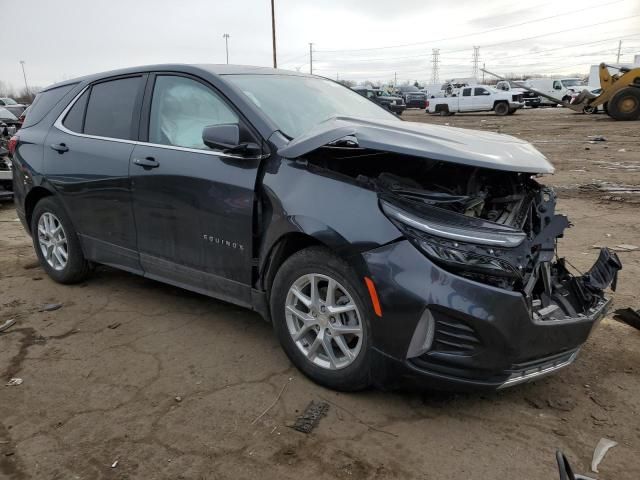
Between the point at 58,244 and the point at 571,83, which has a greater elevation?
the point at 571,83

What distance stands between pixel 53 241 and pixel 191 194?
2022mm

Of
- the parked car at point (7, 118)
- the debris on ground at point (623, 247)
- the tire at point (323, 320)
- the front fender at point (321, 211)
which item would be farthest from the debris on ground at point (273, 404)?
the parked car at point (7, 118)

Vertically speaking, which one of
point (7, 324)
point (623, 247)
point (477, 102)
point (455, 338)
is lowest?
point (7, 324)

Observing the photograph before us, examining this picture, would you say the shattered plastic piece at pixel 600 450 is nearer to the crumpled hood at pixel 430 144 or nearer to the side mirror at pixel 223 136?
the crumpled hood at pixel 430 144

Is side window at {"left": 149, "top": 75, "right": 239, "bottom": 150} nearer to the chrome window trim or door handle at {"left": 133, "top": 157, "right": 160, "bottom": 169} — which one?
the chrome window trim

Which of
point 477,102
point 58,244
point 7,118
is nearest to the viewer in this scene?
point 58,244

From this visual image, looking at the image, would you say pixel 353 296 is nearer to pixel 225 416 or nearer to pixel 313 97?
pixel 225 416

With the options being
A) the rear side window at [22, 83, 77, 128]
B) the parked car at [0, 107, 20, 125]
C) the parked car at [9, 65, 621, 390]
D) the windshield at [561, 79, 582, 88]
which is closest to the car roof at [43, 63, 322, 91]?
the parked car at [9, 65, 621, 390]

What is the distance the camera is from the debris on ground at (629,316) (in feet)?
12.1

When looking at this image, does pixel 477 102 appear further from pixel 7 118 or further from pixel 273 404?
pixel 273 404

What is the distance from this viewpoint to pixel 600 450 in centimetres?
248

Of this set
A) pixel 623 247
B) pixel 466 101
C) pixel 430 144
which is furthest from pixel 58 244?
pixel 466 101

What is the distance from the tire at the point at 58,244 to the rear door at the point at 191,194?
3.22ft

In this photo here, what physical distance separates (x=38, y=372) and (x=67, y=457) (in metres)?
1.00
